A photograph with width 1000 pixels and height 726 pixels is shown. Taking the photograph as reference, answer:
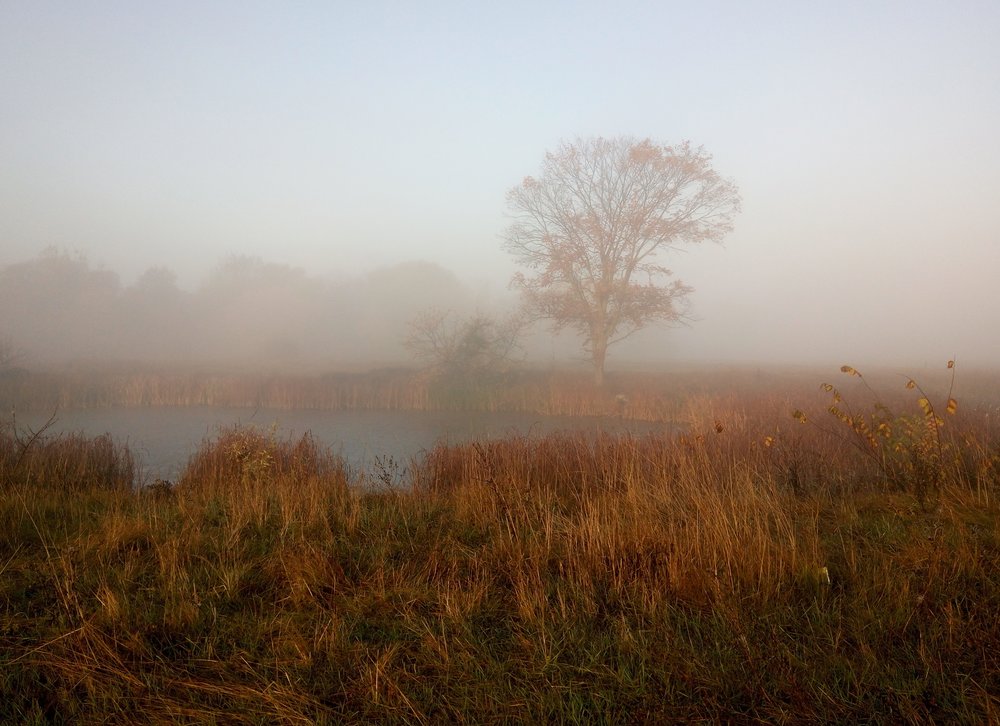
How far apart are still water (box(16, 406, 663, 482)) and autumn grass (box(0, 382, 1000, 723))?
5463 millimetres

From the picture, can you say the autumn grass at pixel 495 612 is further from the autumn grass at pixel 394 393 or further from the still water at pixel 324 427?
the autumn grass at pixel 394 393

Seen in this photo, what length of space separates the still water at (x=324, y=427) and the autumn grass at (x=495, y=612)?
546cm

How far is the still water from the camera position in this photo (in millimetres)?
11173

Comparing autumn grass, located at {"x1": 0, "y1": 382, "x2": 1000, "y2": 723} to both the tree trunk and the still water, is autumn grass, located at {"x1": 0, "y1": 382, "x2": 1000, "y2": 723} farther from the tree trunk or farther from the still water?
the tree trunk

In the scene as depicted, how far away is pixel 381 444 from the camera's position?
1284 centimetres

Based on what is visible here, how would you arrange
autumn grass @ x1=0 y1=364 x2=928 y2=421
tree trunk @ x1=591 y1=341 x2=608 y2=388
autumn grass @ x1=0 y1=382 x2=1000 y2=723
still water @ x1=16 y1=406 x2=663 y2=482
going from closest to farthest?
A: 1. autumn grass @ x1=0 y1=382 x2=1000 y2=723
2. still water @ x1=16 y1=406 x2=663 y2=482
3. autumn grass @ x1=0 y1=364 x2=928 y2=421
4. tree trunk @ x1=591 y1=341 x2=608 y2=388

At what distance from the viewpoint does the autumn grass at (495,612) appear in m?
2.14

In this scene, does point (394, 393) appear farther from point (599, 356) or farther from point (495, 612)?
point (495, 612)

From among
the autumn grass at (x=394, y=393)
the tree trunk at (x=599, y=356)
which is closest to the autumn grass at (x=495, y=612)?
the autumn grass at (x=394, y=393)

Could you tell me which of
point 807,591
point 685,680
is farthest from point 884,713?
point 807,591

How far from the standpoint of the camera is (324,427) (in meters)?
15.8

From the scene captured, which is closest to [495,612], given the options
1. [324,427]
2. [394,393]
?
[324,427]

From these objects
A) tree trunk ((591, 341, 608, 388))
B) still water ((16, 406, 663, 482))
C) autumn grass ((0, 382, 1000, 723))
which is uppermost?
tree trunk ((591, 341, 608, 388))

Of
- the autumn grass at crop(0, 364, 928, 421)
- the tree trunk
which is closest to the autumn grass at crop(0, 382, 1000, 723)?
the autumn grass at crop(0, 364, 928, 421)
